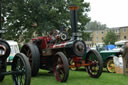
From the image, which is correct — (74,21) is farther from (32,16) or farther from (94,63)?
(32,16)

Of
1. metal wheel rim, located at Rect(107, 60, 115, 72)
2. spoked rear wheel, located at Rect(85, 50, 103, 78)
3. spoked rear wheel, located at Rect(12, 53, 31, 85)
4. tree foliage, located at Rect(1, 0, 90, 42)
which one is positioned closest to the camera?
spoked rear wheel, located at Rect(12, 53, 31, 85)

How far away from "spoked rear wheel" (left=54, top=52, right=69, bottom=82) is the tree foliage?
520 inches

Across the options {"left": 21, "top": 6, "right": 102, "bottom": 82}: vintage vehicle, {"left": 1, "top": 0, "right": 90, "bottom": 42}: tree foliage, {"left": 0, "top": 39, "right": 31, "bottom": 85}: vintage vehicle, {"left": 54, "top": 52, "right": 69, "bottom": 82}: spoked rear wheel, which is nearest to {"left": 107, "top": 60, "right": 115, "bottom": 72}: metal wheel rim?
{"left": 21, "top": 6, "right": 102, "bottom": 82}: vintage vehicle

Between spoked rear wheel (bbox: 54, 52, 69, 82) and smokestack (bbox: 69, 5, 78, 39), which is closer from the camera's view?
spoked rear wheel (bbox: 54, 52, 69, 82)

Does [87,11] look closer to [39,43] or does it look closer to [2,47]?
[39,43]

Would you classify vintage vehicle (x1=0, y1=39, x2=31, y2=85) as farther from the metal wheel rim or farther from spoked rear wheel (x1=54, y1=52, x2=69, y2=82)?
the metal wheel rim

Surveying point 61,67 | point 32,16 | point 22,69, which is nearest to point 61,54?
point 61,67

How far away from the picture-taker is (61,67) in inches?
225

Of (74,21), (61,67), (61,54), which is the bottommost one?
(61,67)

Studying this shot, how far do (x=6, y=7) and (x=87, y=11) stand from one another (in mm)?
9436

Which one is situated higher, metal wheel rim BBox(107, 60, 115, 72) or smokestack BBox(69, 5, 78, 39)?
smokestack BBox(69, 5, 78, 39)

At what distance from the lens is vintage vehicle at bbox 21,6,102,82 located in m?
5.92

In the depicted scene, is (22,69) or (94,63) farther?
(94,63)

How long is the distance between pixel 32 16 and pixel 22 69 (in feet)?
53.0
